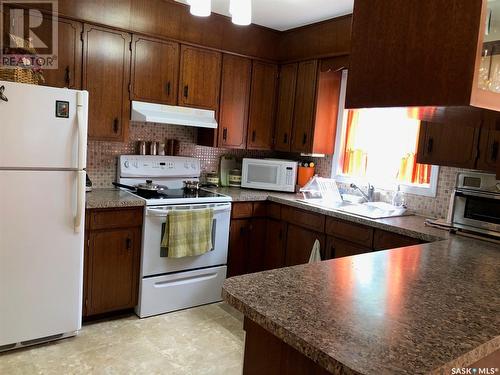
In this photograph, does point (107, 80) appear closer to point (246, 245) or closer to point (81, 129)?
point (81, 129)

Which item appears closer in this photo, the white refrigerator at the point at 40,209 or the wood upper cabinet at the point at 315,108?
the white refrigerator at the point at 40,209

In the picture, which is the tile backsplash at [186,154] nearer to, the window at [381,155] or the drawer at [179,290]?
the window at [381,155]

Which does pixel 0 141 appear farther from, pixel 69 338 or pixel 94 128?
pixel 69 338

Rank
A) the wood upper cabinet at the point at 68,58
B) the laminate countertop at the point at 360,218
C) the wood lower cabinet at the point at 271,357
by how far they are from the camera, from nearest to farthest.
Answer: the wood lower cabinet at the point at 271,357 < the laminate countertop at the point at 360,218 < the wood upper cabinet at the point at 68,58

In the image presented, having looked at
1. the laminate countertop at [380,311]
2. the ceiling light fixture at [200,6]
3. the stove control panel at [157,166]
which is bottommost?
the laminate countertop at [380,311]

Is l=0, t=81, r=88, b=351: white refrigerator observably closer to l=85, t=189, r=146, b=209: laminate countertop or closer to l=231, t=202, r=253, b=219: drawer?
l=85, t=189, r=146, b=209: laminate countertop

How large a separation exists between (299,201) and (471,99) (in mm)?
2669

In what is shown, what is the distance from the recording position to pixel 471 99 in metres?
0.79

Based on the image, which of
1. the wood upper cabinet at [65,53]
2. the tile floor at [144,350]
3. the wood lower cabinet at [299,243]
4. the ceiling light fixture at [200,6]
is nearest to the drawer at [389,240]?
the wood lower cabinet at [299,243]

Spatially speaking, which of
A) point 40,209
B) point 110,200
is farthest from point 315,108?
point 40,209

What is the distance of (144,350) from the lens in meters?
2.64

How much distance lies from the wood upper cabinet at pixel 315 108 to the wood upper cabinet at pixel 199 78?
2.61 ft

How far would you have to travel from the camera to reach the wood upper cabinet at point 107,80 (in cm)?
305

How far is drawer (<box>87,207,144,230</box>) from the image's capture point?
2809mm
